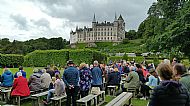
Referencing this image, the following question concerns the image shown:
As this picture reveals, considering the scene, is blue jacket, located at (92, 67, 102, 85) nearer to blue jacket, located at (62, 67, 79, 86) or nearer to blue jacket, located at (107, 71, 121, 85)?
blue jacket, located at (107, 71, 121, 85)

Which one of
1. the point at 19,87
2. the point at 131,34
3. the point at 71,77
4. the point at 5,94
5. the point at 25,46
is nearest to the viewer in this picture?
the point at 71,77

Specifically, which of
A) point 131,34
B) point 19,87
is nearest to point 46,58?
point 19,87

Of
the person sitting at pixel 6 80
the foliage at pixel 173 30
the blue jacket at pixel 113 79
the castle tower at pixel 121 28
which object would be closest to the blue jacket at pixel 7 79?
the person sitting at pixel 6 80

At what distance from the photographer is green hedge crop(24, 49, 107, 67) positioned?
4897 cm

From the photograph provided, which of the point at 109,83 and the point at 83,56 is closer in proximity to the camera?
the point at 109,83

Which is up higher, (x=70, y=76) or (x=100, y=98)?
(x=70, y=76)

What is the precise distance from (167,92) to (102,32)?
504 ft

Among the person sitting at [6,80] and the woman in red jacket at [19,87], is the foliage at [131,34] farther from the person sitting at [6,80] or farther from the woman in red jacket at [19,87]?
the woman in red jacket at [19,87]

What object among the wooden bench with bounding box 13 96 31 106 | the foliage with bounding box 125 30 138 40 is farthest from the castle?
the wooden bench with bounding box 13 96 31 106

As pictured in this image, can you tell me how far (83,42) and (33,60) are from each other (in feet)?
346

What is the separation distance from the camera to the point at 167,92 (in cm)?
411

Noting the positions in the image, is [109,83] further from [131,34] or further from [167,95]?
[131,34]

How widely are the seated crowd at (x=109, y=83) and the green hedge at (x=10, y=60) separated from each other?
4140 cm

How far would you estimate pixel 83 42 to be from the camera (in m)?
160
